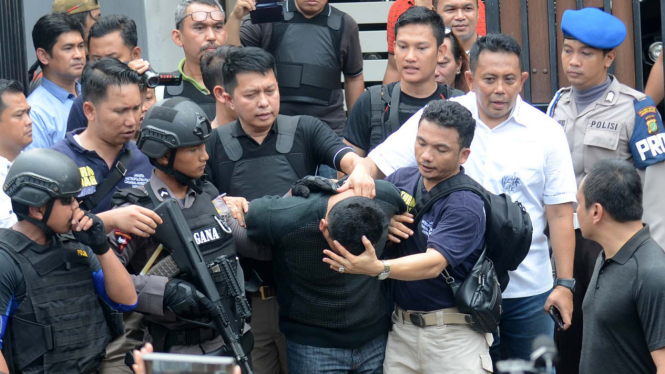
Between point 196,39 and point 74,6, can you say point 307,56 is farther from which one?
point 74,6

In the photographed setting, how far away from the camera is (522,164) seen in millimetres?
4098

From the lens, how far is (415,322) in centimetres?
364

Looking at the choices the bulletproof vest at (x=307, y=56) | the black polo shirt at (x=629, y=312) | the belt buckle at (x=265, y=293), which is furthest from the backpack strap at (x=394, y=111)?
the black polo shirt at (x=629, y=312)

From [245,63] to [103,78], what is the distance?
2.24 feet

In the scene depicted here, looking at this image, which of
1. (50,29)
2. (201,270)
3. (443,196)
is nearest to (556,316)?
(443,196)

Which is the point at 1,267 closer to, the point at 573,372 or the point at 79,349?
the point at 79,349

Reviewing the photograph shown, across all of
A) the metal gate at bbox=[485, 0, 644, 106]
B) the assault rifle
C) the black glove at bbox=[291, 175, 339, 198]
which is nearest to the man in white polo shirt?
the black glove at bbox=[291, 175, 339, 198]

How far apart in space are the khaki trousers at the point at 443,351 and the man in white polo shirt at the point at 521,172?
20.6 inches

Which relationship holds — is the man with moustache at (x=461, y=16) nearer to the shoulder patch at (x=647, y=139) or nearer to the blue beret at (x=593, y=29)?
the blue beret at (x=593, y=29)

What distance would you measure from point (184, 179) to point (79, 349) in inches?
31.6

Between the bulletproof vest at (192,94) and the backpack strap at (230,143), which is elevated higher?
the bulletproof vest at (192,94)

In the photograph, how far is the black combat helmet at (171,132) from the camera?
3.44 metres

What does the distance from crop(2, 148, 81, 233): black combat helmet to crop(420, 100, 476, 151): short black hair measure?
60.5 inches

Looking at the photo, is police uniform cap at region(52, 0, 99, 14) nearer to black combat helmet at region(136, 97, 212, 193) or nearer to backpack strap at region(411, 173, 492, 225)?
black combat helmet at region(136, 97, 212, 193)
